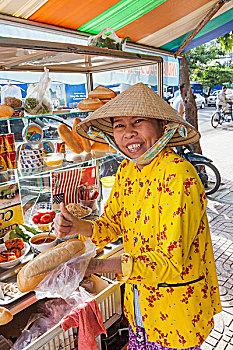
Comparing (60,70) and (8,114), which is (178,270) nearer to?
(8,114)

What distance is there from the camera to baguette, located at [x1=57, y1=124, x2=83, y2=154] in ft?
7.08

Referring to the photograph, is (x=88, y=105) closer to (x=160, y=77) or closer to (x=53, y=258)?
(x=160, y=77)

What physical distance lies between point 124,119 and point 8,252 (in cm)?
129

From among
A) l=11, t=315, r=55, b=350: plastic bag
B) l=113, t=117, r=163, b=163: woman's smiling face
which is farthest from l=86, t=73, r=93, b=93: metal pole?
l=11, t=315, r=55, b=350: plastic bag

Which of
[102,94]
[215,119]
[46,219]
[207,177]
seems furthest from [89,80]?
[215,119]

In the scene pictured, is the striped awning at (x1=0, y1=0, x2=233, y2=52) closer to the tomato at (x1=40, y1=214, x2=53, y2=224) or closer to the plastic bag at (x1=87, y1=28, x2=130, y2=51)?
the plastic bag at (x1=87, y1=28, x2=130, y2=51)

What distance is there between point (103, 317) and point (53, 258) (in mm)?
843

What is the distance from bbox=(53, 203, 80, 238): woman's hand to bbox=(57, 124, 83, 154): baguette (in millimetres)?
806

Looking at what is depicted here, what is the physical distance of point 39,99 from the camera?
6.12 feet

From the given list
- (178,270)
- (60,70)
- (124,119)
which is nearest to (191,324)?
(178,270)

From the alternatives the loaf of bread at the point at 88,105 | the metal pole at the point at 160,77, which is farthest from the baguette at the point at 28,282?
the metal pole at the point at 160,77

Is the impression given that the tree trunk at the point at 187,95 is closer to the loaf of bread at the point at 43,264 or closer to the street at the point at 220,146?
the street at the point at 220,146

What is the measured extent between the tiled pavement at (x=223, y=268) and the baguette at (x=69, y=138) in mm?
2158

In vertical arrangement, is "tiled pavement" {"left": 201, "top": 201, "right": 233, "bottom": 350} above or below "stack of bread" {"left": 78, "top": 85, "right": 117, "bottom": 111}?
below
